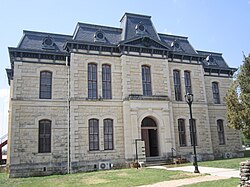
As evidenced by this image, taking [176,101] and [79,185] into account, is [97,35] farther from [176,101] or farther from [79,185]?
[79,185]

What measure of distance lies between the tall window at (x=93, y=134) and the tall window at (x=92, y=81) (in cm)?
202

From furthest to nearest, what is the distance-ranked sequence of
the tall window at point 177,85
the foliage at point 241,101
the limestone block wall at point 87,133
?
the tall window at point 177,85, the limestone block wall at point 87,133, the foliage at point 241,101

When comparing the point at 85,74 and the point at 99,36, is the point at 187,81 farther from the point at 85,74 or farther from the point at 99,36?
the point at 85,74

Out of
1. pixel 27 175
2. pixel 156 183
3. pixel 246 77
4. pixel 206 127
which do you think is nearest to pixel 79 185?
pixel 156 183

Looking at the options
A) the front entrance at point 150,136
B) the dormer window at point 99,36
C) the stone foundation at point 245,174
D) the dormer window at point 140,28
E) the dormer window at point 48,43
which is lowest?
the stone foundation at point 245,174

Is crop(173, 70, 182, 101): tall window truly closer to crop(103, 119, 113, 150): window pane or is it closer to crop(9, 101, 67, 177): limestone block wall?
crop(103, 119, 113, 150): window pane

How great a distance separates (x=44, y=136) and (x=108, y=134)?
4.68 metres

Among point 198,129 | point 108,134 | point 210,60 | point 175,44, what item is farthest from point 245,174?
point 210,60

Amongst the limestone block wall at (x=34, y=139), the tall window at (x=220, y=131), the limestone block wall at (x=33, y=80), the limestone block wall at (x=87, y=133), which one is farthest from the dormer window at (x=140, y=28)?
the tall window at (x=220, y=131)

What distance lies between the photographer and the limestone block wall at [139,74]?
19844mm

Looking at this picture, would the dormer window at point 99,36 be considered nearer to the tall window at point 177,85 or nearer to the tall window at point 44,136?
the tall window at point 177,85

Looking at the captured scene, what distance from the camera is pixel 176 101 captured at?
21.9 metres

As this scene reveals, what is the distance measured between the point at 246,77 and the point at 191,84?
273 inches

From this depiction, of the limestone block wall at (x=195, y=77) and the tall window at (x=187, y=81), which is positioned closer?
the limestone block wall at (x=195, y=77)
